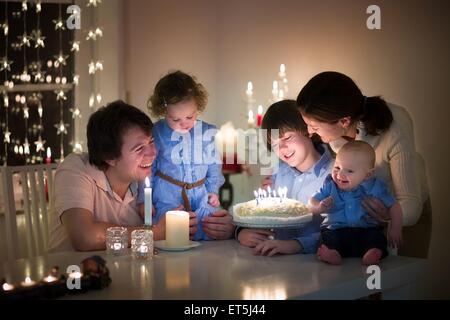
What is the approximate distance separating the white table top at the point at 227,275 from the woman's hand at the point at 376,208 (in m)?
0.14

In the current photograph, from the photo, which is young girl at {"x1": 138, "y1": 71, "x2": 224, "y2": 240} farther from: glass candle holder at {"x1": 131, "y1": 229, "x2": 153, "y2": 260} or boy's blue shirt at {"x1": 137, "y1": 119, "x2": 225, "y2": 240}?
glass candle holder at {"x1": 131, "y1": 229, "x2": 153, "y2": 260}

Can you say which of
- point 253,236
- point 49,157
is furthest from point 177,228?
point 49,157

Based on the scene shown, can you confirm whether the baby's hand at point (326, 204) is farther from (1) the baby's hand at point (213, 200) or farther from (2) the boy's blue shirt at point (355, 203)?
(1) the baby's hand at point (213, 200)

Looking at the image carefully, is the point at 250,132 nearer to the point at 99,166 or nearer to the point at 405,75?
the point at 405,75

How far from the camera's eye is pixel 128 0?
4008 millimetres

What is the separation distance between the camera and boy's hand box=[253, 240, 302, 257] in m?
2.35

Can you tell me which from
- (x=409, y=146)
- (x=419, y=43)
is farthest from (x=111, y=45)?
(x=409, y=146)

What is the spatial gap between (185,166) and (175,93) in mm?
288

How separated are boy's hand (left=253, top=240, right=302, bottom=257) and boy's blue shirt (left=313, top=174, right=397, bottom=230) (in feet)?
0.45

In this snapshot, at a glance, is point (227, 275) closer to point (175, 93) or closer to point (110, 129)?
point (110, 129)

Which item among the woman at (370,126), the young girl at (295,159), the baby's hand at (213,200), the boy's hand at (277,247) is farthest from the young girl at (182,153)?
the woman at (370,126)

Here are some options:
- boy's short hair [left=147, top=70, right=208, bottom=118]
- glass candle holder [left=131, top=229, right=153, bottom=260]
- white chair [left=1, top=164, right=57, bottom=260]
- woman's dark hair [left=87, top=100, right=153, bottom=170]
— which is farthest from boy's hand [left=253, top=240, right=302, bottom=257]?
white chair [left=1, top=164, right=57, bottom=260]
